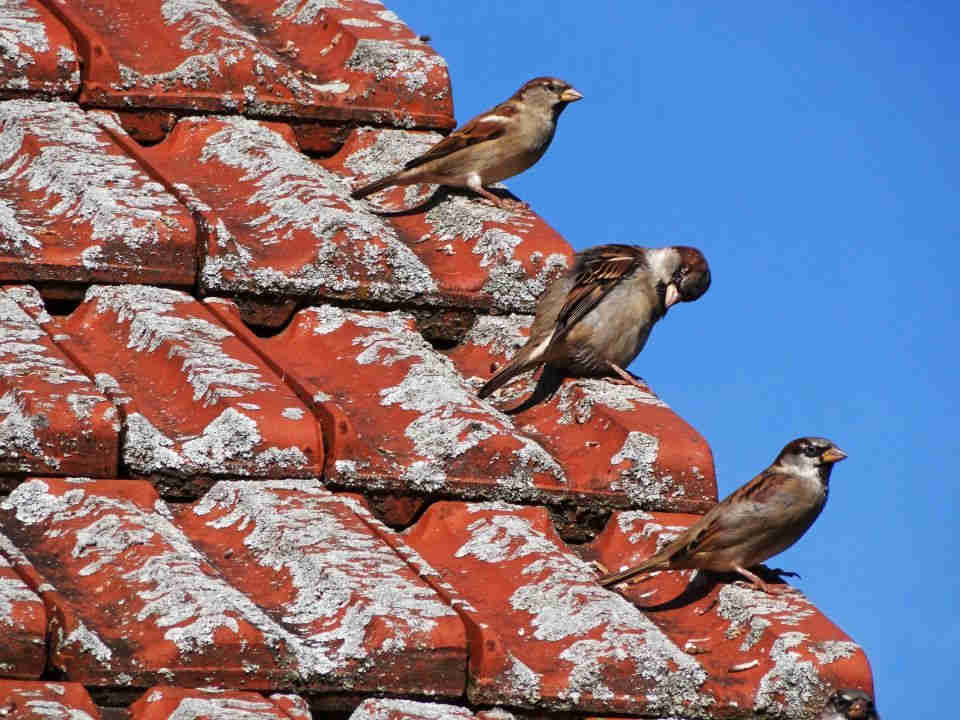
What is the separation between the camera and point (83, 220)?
354cm

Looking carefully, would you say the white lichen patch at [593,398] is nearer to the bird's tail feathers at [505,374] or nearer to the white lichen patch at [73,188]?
the bird's tail feathers at [505,374]

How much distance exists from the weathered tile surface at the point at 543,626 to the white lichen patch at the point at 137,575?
0.32 m

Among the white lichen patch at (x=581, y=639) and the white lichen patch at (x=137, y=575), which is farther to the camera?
the white lichen patch at (x=581, y=639)

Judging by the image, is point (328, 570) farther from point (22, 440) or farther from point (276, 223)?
point (276, 223)

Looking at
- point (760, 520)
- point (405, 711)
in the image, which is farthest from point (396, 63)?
point (405, 711)

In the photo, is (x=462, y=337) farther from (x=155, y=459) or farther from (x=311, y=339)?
(x=155, y=459)

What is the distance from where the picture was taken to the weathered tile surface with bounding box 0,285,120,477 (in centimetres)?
291

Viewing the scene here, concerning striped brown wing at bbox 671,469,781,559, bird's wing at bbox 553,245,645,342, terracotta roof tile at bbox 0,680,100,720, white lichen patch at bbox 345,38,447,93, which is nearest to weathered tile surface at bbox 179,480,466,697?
terracotta roof tile at bbox 0,680,100,720

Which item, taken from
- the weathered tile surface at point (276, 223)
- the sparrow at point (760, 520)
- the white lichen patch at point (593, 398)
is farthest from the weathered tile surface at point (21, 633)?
the white lichen patch at point (593, 398)

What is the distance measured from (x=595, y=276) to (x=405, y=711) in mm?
1916

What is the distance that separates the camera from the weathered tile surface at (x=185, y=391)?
3.06 meters

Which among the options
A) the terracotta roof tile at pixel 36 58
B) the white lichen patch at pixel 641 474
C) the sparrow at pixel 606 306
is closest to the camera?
the white lichen patch at pixel 641 474

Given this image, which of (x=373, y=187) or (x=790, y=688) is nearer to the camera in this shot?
(x=790, y=688)

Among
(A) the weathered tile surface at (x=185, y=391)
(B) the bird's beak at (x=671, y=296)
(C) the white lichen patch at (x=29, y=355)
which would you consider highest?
(B) the bird's beak at (x=671, y=296)
